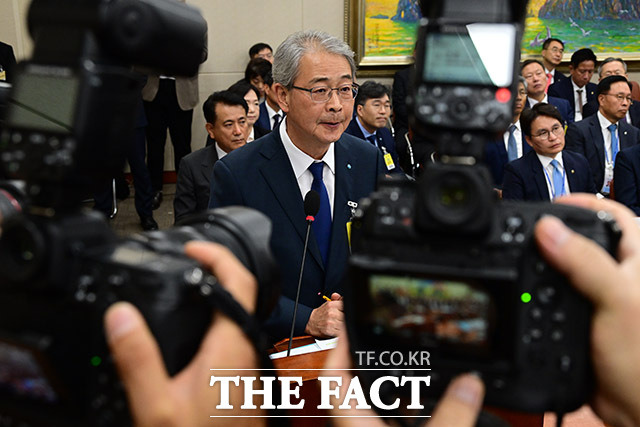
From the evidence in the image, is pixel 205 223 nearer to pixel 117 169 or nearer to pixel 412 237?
pixel 117 169

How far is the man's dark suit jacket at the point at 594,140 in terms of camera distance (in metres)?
4.96

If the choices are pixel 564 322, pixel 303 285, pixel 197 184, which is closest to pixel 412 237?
pixel 564 322

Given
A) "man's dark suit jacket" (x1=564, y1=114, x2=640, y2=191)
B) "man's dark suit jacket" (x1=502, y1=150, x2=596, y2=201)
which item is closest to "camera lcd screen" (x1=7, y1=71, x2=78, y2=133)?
"man's dark suit jacket" (x1=502, y1=150, x2=596, y2=201)

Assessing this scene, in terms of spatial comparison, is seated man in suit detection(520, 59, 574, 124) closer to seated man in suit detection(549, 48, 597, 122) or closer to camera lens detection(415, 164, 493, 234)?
seated man in suit detection(549, 48, 597, 122)

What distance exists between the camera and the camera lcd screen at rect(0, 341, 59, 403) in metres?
0.80

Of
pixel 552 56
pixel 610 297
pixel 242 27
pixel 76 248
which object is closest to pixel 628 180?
pixel 552 56

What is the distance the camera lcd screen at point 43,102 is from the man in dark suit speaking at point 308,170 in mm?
1238

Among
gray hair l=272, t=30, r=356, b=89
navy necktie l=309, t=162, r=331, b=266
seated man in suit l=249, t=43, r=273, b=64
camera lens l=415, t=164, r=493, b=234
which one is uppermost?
seated man in suit l=249, t=43, r=273, b=64

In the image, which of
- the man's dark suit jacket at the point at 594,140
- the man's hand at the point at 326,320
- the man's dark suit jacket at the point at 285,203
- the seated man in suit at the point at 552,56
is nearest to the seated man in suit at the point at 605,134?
the man's dark suit jacket at the point at 594,140

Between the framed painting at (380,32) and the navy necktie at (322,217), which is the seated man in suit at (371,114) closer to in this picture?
the framed painting at (380,32)

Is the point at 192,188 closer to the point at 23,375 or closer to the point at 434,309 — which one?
the point at 23,375

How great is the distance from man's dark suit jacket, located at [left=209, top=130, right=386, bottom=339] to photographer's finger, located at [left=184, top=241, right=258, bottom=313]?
1101mm

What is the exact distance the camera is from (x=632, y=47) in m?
7.32

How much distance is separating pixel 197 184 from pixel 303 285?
1.59 metres
